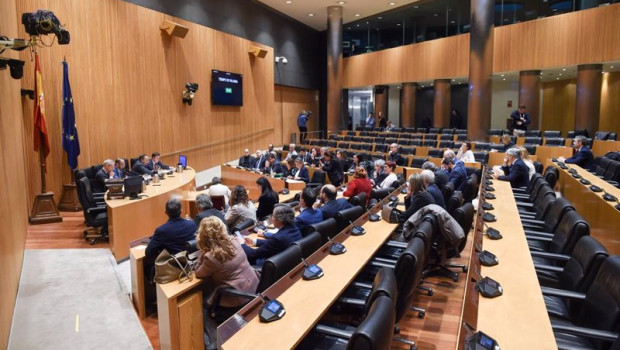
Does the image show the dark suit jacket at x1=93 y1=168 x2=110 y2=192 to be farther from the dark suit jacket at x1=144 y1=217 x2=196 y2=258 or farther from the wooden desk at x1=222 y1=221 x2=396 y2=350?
the wooden desk at x1=222 y1=221 x2=396 y2=350

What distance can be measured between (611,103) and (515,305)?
51.8ft

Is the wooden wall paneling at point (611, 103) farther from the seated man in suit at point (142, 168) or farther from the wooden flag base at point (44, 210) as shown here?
the wooden flag base at point (44, 210)

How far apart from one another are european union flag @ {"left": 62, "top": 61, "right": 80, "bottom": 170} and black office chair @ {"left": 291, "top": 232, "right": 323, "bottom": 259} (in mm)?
6474

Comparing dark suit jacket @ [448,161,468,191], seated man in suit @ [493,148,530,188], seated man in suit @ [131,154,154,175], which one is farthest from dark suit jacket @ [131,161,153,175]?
seated man in suit @ [493,148,530,188]

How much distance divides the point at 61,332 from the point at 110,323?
399 mm

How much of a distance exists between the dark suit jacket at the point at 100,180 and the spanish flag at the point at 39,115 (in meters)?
1.00

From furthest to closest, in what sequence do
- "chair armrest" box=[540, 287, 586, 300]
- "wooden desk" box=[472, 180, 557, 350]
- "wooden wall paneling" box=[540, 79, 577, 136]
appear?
"wooden wall paneling" box=[540, 79, 577, 136], "chair armrest" box=[540, 287, 586, 300], "wooden desk" box=[472, 180, 557, 350]

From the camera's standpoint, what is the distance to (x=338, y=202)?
4934 mm

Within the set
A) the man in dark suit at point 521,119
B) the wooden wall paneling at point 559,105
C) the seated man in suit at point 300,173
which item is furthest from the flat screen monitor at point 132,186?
the wooden wall paneling at point 559,105

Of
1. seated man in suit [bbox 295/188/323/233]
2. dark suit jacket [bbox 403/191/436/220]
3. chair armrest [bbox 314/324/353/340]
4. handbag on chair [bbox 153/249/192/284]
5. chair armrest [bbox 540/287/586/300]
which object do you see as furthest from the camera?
dark suit jacket [bbox 403/191/436/220]

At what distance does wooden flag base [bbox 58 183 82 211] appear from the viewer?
27.6 feet

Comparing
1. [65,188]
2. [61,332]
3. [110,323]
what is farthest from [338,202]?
[65,188]

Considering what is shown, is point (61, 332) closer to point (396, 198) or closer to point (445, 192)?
point (396, 198)

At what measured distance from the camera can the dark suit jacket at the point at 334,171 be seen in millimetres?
9555
